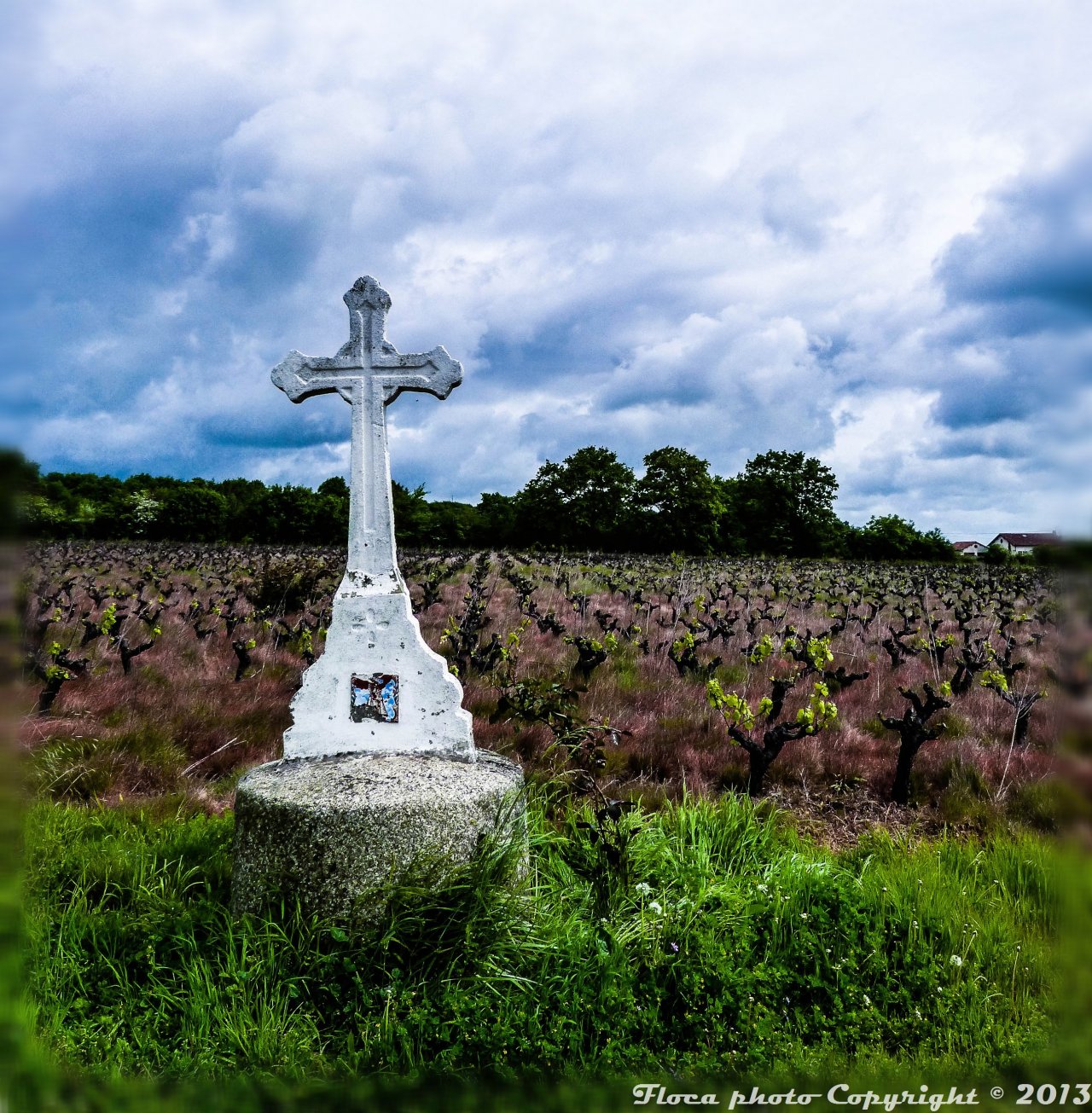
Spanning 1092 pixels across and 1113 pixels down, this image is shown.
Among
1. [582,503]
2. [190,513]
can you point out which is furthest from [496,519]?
[190,513]

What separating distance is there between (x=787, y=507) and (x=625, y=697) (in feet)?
223

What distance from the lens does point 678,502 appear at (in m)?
68.8

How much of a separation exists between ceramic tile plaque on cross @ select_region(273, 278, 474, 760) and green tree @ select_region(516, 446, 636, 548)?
6092 cm

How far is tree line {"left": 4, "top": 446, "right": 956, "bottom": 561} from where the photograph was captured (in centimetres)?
5025

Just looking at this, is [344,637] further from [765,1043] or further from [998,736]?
[998,736]

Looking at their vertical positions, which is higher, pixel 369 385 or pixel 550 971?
pixel 369 385

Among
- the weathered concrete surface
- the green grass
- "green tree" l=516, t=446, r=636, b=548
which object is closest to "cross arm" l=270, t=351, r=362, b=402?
the weathered concrete surface

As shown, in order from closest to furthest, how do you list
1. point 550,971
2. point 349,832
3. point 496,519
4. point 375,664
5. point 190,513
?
point 550,971, point 349,832, point 375,664, point 190,513, point 496,519

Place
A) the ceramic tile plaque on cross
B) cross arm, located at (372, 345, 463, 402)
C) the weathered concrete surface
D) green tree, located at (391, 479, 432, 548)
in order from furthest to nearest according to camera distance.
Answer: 1. green tree, located at (391, 479, 432, 548)
2. cross arm, located at (372, 345, 463, 402)
3. the ceramic tile plaque on cross
4. the weathered concrete surface

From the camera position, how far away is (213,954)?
379 cm

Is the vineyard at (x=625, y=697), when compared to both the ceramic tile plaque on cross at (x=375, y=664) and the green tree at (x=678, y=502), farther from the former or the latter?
the green tree at (x=678, y=502)

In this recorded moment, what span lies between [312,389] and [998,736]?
7.72 m

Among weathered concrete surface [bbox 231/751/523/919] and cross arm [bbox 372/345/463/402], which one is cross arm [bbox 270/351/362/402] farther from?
weathered concrete surface [bbox 231/751/523/919]

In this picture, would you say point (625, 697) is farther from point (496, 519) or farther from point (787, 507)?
point (787, 507)
